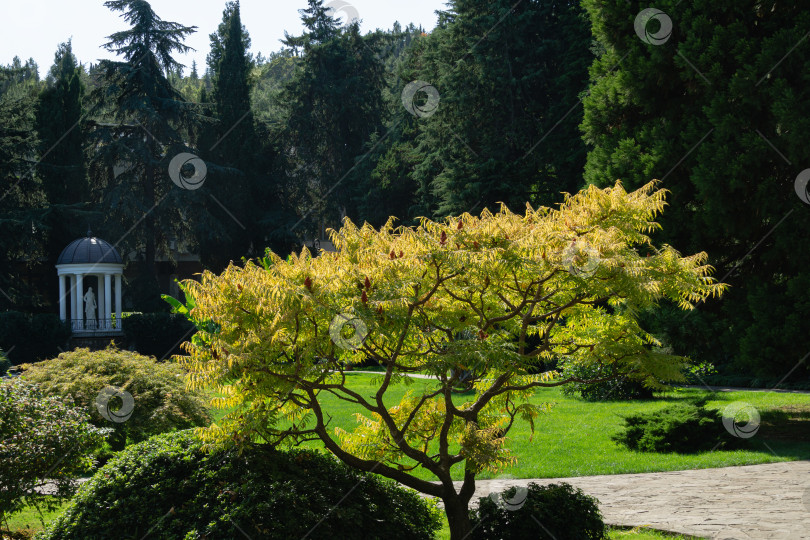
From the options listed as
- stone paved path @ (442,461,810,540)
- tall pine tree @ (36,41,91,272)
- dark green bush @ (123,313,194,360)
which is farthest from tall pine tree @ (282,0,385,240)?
stone paved path @ (442,461,810,540)

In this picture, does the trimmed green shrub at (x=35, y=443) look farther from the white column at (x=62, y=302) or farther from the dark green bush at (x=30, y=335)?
the white column at (x=62, y=302)

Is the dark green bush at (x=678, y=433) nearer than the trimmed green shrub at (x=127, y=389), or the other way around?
the trimmed green shrub at (x=127, y=389)

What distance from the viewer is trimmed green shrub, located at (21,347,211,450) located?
33.3 ft

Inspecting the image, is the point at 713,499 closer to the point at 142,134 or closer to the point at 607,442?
the point at 607,442

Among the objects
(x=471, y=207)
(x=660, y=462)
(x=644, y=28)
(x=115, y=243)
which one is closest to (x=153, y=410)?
(x=660, y=462)

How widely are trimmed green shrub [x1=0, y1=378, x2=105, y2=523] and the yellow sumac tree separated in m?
2.13

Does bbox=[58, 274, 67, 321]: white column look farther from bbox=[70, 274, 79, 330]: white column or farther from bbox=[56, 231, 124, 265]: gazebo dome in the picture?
bbox=[56, 231, 124, 265]: gazebo dome

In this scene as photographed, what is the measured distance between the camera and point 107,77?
32.7 metres

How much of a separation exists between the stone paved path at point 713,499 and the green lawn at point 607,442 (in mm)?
374

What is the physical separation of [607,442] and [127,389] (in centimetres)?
758

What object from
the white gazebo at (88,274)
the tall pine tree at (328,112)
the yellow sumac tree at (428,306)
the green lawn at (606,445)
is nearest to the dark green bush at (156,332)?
the white gazebo at (88,274)

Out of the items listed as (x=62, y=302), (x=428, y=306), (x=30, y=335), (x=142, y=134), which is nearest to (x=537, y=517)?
(x=428, y=306)

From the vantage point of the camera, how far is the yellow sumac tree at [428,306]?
16.9 ft

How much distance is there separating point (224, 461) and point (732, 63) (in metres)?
11.3
